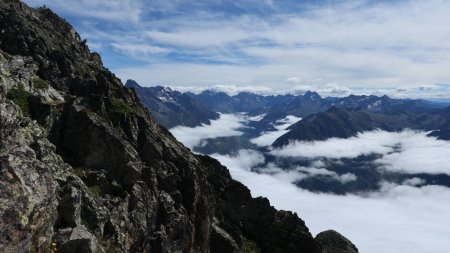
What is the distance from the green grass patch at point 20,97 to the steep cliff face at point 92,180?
0.46ft

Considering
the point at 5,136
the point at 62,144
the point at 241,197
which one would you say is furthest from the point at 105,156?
the point at 241,197

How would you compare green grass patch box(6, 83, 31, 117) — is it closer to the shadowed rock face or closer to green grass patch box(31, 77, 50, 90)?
green grass patch box(31, 77, 50, 90)

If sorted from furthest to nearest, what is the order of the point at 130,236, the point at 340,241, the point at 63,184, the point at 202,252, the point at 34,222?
1. the point at 340,241
2. the point at 202,252
3. the point at 130,236
4. the point at 63,184
5. the point at 34,222

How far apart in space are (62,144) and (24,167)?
85.4 feet

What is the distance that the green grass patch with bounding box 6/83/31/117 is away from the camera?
51.7 m

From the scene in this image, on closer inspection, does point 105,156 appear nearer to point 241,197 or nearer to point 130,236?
point 130,236

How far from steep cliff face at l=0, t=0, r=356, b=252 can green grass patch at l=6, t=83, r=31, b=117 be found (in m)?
0.14

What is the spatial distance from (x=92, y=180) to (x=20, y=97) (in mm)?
14914

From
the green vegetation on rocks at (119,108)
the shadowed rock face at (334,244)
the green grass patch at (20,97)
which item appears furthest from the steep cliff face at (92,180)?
the shadowed rock face at (334,244)

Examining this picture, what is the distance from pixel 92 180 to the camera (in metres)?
49.0

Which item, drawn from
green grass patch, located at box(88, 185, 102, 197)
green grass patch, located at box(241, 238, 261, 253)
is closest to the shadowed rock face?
green grass patch, located at box(241, 238, 261, 253)

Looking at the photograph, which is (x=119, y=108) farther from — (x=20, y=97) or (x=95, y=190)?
(x=95, y=190)

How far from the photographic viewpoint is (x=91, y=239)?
107 feet

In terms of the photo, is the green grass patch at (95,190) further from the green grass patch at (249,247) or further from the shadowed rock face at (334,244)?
the shadowed rock face at (334,244)
